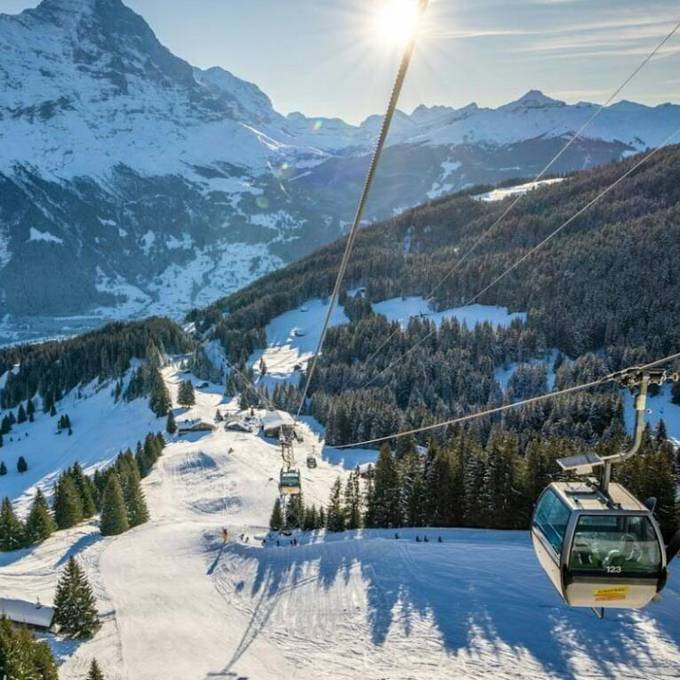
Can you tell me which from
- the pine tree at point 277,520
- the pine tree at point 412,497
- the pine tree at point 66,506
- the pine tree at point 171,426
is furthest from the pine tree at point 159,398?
the pine tree at point 412,497

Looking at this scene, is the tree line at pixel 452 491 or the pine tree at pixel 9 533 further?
the pine tree at pixel 9 533

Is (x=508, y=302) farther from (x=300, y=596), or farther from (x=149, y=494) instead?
(x=300, y=596)

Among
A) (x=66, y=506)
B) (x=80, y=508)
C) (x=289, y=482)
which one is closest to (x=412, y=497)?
(x=289, y=482)

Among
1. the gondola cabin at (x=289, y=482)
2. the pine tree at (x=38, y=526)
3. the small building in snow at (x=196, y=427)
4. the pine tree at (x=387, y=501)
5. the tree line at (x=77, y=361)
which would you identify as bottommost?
the pine tree at (x=38, y=526)

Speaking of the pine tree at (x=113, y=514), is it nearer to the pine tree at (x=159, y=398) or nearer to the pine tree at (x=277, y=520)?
the pine tree at (x=277, y=520)

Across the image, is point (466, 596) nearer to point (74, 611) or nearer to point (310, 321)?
point (74, 611)

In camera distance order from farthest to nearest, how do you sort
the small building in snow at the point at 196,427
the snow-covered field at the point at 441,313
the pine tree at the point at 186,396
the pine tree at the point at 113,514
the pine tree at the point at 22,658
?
the snow-covered field at the point at 441,313 → the pine tree at the point at 186,396 → the small building in snow at the point at 196,427 → the pine tree at the point at 113,514 → the pine tree at the point at 22,658

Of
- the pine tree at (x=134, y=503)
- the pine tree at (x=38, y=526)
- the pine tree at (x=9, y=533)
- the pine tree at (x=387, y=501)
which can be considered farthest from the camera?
the pine tree at (x=134, y=503)

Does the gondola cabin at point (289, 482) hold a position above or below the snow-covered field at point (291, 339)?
below
